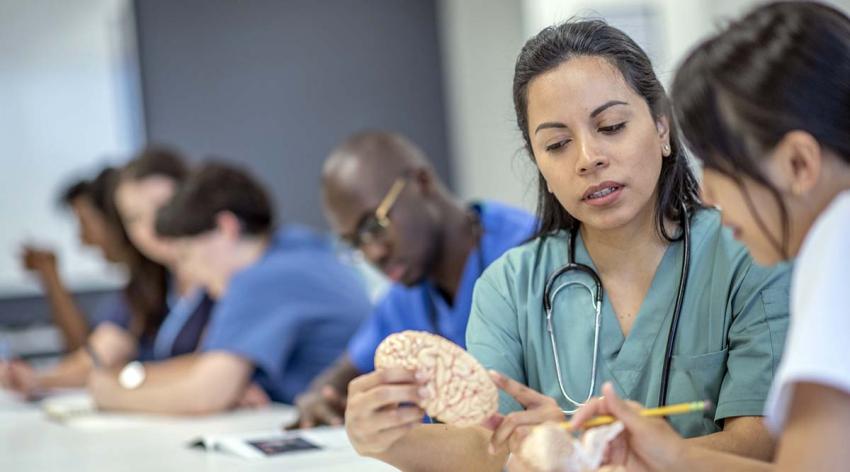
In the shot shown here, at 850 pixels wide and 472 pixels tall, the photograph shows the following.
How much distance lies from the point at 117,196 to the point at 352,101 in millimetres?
1519

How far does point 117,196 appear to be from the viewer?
12.0ft

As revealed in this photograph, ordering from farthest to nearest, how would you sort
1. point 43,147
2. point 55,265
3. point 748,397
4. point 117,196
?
point 43,147, point 55,265, point 117,196, point 748,397

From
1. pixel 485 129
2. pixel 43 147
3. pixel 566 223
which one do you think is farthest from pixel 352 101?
pixel 566 223

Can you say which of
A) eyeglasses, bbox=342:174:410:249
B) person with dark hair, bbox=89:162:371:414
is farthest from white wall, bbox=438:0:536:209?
eyeglasses, bbox=342:174:410:249

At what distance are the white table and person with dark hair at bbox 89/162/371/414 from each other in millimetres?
80

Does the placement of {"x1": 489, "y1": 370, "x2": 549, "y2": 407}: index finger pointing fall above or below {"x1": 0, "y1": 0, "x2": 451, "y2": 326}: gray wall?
above

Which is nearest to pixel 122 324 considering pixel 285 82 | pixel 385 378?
pixel 285 82

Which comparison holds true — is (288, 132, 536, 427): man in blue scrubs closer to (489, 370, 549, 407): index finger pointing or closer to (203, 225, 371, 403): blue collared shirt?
(203, 225, 371, 403): blue collared shirt

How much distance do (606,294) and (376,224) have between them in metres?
0.93

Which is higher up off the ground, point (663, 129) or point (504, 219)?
point (663, 129)

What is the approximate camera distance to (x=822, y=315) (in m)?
0.82

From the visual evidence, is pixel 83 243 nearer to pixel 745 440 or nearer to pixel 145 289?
pixel 145 289

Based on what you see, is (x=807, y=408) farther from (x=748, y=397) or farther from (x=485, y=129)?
(x=485, y=129)

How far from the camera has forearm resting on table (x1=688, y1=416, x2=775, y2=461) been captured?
3.89 feet
